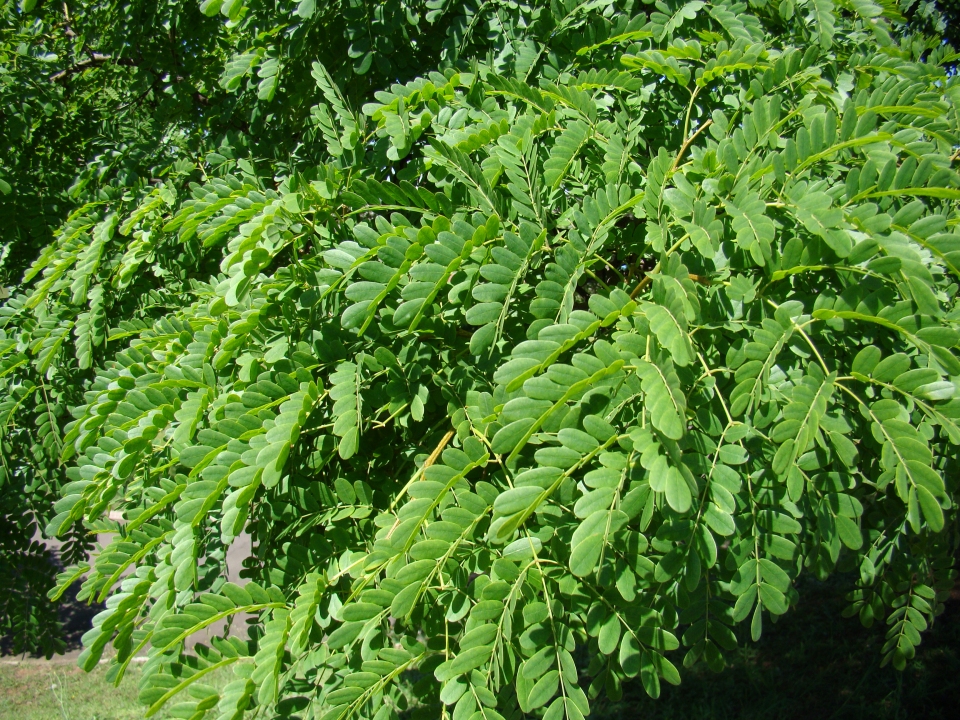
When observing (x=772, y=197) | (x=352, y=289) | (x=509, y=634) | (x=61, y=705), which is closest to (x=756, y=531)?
(x=509, y=634)

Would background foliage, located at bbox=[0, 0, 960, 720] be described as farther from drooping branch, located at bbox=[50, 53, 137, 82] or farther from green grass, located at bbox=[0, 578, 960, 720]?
green grass, located at bbox=[0, 578, 960, 720]

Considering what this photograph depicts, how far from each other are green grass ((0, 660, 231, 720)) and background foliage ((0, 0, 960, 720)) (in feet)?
13.7

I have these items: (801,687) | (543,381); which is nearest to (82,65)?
(543,381)

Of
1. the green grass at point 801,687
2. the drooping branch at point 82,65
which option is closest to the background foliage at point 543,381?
the drooping branch at point 82,65

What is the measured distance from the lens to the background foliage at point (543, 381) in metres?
1.24

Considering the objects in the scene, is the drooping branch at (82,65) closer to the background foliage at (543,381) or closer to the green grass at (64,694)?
the background foliage at (543,381)

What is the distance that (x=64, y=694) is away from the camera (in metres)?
5.92

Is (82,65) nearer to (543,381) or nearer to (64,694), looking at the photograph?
(543,381)

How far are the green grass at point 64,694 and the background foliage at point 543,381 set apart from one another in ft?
13.7

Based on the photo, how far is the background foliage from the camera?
48.8 inches

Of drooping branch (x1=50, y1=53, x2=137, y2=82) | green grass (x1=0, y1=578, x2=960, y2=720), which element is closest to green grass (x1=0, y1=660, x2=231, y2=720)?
green grass (x1=0, y1=578, x2=960, y2=720)

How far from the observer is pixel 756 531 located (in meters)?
1.29

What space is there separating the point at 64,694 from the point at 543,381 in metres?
6.68

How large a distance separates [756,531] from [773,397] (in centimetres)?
27
